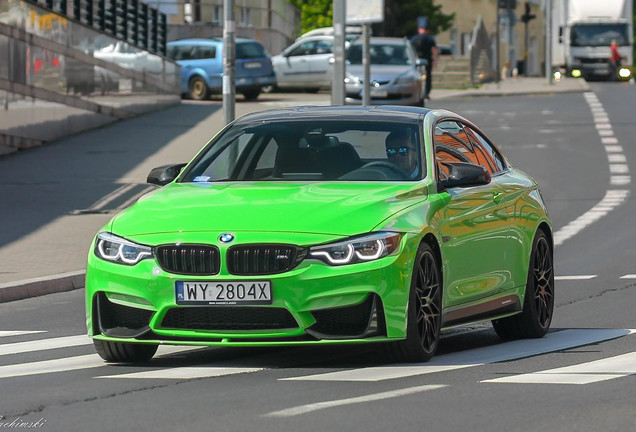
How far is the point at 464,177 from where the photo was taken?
984 centimetres

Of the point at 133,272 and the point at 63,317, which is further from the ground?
the point at 133,272

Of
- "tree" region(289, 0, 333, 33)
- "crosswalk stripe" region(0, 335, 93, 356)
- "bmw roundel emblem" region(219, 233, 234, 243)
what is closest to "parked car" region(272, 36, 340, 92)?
"tree" region(289, 0, 333, 33)

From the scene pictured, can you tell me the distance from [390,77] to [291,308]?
2927cm

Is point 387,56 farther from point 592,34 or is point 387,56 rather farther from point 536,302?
point 592,34

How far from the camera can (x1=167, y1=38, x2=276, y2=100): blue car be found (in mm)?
44250

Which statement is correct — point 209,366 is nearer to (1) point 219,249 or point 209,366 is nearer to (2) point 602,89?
(1) point 219,249

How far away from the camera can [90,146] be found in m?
29.7

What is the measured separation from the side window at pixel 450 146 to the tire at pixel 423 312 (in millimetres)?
867

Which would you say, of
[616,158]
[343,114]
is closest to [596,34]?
[616,158]

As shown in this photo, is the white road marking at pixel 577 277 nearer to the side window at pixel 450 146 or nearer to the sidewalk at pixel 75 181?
the sidewalk at pixel 75 181

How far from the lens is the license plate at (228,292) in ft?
28.6

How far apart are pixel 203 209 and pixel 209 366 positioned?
2.78ft

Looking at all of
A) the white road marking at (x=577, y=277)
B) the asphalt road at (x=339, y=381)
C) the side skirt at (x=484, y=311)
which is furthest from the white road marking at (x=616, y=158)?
the side skirt at (x=484, y=311)

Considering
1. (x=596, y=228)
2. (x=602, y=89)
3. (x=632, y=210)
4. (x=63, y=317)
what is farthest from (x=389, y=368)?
(x=602, y=89)
